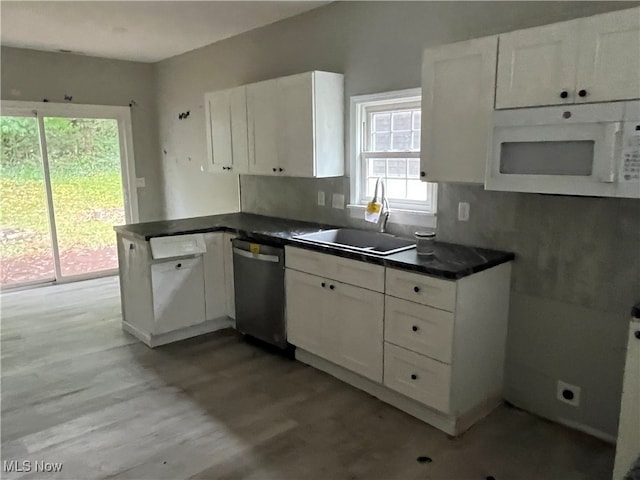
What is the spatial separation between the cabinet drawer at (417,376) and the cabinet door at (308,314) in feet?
1.55

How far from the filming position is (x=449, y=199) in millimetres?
3033

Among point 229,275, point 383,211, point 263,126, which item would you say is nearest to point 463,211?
point 383,211

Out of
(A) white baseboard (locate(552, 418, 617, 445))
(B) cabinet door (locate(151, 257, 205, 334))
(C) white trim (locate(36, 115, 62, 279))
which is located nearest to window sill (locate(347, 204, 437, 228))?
(A) white baseboard (locate(552, 418, 617, 445))

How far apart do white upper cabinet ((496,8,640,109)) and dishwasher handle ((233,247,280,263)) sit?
1.78 metres

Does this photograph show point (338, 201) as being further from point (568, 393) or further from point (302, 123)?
point (568, 393)

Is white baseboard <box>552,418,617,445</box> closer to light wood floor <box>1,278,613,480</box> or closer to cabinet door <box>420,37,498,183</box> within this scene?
light wood floor <box>1,278,613,480</box>

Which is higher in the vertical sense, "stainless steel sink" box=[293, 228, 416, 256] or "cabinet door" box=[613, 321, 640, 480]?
"stainless steel sink" box=[293, 228, 416, 256]

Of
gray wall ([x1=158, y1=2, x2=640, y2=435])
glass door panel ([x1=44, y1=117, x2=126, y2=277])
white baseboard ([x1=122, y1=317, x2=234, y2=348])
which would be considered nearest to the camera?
gray wall ([x1=158, y1=2, x2=640, y2=435])

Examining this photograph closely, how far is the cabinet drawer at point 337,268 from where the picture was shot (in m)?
2.76

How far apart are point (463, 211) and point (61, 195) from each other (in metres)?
4.69

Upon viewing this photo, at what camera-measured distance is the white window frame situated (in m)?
3.18

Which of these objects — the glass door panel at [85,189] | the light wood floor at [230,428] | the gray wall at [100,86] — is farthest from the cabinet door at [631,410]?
the glass door panel at [85,189]

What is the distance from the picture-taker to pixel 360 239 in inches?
140

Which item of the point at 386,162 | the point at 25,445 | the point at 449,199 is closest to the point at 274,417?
the point at 25,445
